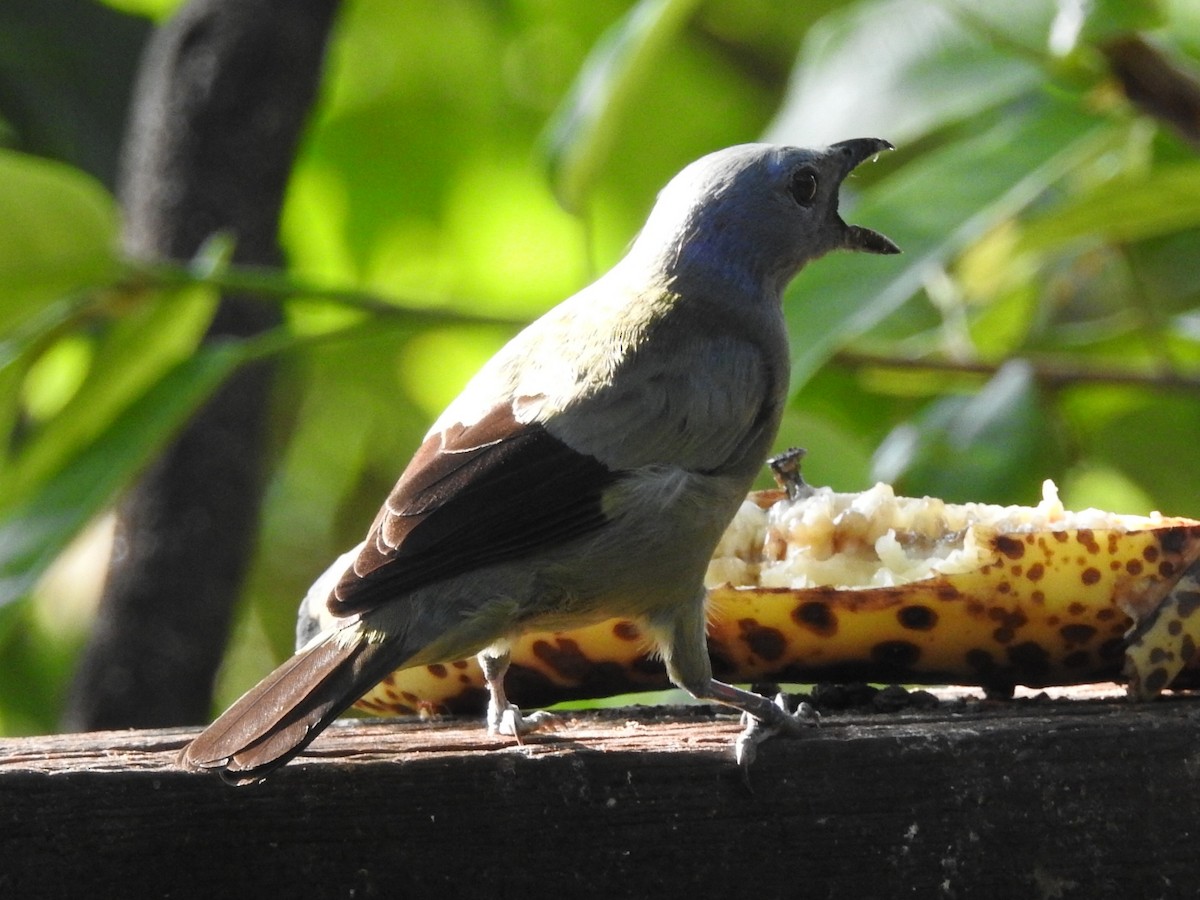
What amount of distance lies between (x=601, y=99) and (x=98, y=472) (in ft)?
4.43

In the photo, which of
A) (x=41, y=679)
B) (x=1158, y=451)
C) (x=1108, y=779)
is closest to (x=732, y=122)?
(x=1158, y=451)

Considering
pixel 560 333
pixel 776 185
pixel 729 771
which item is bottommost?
pixel 729 771

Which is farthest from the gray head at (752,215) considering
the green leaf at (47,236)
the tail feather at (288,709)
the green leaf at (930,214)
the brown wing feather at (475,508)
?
the green leaf at (47,236)

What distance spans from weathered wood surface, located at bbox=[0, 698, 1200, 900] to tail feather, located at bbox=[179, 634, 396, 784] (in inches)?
1.8

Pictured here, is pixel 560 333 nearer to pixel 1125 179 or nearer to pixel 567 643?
pixel 567 643

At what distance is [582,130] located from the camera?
3676mm

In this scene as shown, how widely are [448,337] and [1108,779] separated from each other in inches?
151

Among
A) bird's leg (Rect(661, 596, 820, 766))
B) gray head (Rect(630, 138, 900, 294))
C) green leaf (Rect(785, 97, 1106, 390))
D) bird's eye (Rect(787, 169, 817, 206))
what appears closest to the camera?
bird's leg (Rect(661, 596, 820, 766))

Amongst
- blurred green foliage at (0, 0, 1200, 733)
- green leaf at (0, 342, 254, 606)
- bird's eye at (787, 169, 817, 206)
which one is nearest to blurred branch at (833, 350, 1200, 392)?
blurred green foliage at (0, 0, 1200, 733)

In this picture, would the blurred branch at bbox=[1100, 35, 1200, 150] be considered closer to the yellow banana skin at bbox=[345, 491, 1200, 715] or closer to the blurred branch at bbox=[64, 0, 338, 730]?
the yellow banana skin at bbox=[345, 491, 1200, 715]

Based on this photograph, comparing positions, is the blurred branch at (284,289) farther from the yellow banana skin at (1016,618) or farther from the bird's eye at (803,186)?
the yellow banana skin at (1016,618)

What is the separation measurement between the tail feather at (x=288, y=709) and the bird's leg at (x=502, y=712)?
0.76 ft

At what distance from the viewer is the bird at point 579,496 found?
2252 millimetres

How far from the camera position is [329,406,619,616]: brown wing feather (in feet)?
7.47
